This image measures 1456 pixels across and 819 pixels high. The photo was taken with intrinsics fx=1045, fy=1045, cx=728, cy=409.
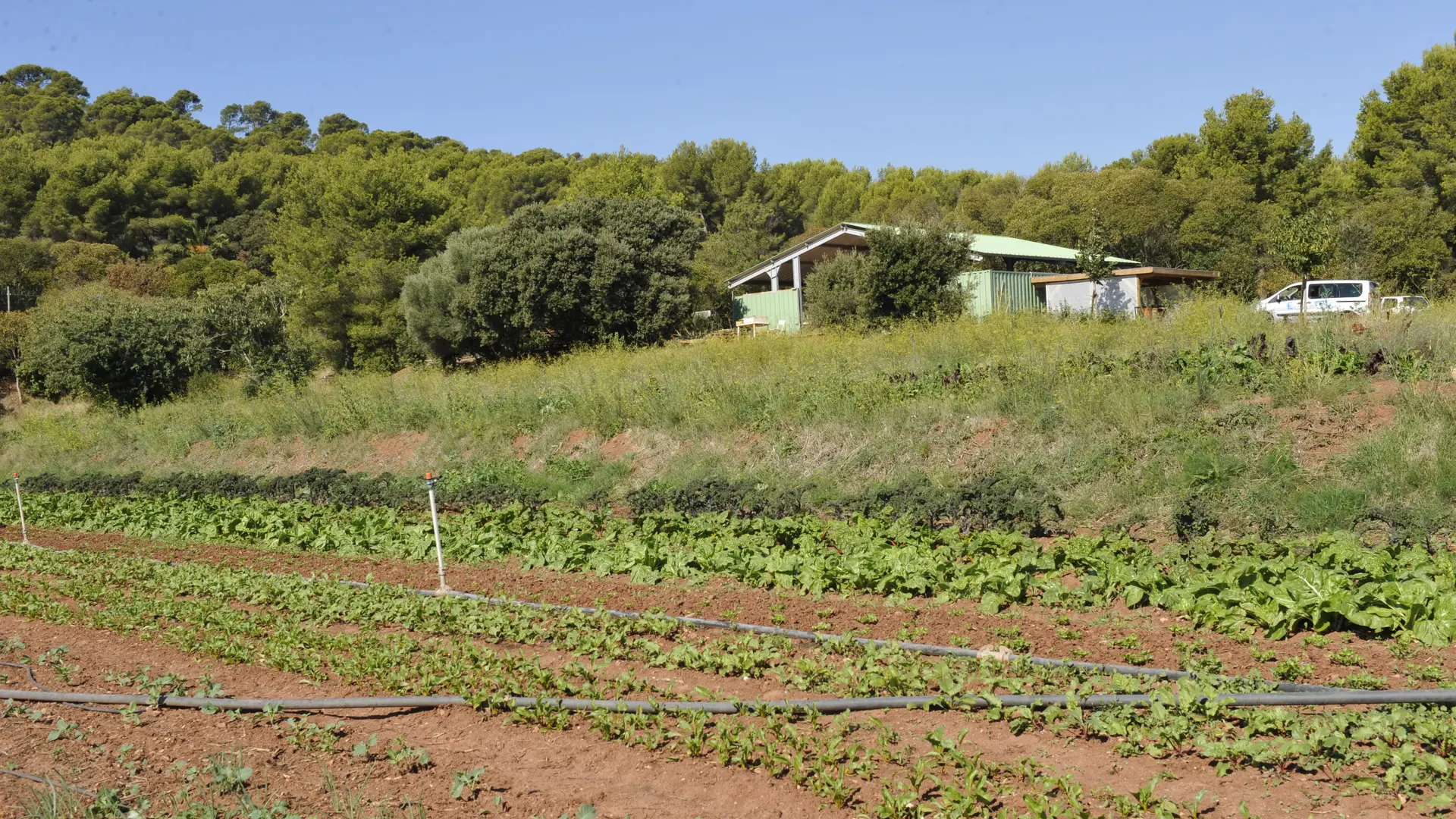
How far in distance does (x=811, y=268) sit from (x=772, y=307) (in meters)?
3.50

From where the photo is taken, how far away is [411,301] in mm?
29984

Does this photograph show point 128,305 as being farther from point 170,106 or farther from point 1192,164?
point 170,106

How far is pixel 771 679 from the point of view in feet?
20.1

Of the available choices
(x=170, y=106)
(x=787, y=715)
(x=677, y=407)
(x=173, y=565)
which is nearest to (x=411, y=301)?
(x=677, y=407)

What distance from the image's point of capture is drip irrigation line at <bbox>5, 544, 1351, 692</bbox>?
17.8 ft

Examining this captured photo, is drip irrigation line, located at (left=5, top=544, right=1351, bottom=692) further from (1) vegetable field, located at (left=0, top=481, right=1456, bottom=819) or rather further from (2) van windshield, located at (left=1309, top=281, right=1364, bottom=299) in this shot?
(2) van windshield, located at (left=1309, top=281, right=1364, bottom=299)

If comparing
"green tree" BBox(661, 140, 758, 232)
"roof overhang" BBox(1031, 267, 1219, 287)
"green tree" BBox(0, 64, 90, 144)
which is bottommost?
"roof overhang" BBox(1031, 267, 1219, 287)

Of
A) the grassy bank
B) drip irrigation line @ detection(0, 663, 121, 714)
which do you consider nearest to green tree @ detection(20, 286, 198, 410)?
the grassy bank

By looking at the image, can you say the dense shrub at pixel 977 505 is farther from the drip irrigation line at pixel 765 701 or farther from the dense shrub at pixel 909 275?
the dense shrub at pixel 909 275

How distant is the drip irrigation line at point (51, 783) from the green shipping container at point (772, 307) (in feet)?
82.8

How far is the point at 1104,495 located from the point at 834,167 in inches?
2339

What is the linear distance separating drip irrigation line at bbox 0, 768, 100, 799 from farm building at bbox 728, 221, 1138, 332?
23.8 m

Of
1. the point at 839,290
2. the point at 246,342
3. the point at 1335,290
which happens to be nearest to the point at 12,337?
the point at 246,342

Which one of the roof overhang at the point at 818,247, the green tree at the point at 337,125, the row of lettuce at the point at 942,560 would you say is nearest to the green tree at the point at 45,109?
the green tree at the point at 337,125
